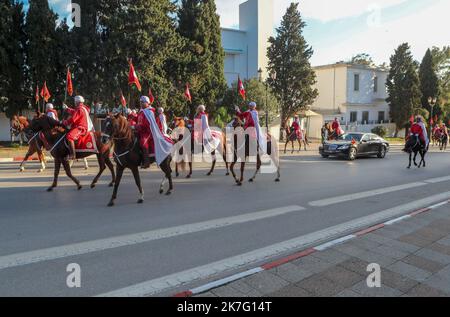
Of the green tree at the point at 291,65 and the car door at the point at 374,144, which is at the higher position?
the green tree at the point at 291,65

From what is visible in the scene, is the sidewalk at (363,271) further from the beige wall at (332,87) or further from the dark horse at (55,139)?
the beige wall at (332,87)

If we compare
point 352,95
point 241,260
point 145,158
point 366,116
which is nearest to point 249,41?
point 352,95

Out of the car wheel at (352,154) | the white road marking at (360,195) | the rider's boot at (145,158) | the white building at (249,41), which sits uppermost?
the white building at (249,41)


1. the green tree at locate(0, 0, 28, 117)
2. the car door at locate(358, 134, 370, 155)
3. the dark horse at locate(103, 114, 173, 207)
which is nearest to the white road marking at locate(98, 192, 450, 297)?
the dark horse at locate(103, 114, 173, 207)

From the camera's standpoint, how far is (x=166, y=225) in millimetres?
6062

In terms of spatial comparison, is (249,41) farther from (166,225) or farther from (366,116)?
(166,225)

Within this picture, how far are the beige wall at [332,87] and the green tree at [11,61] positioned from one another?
101 feet

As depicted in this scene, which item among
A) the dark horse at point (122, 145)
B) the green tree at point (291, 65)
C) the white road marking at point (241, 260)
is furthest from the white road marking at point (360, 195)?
the green tree at point (291, 65)

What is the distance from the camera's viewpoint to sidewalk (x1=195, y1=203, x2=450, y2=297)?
3658mm

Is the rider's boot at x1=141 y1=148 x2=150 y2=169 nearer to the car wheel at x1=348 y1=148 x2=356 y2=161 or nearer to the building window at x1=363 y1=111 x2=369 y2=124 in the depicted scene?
the car wheel at x1=348 y1=148 x2=356 y2=161

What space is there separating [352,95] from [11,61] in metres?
34.4

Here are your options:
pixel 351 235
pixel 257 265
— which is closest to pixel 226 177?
pixel 351 235

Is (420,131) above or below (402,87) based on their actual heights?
below

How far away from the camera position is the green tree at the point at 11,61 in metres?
20.8
